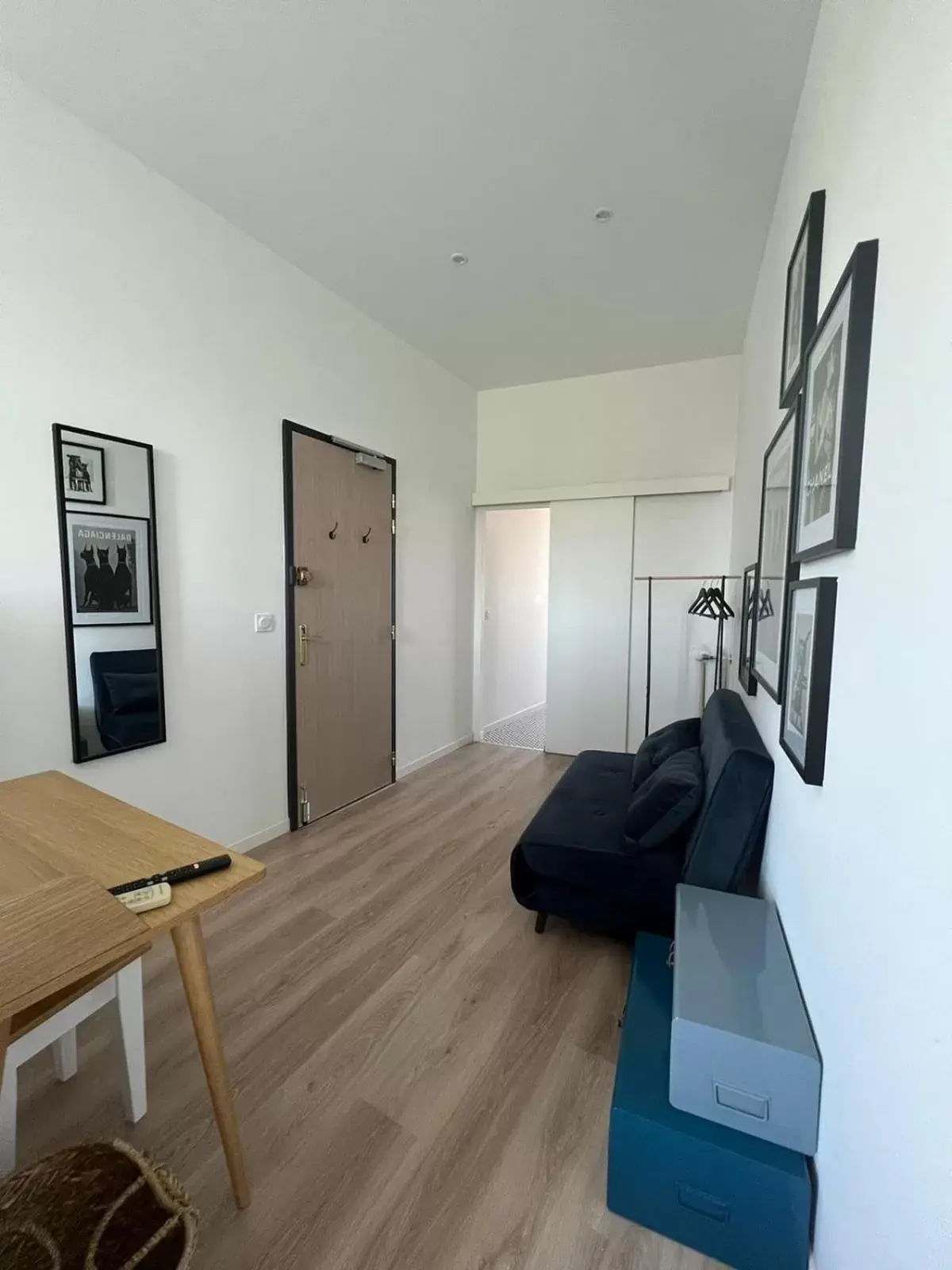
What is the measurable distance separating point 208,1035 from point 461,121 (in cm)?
282

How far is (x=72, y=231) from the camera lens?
1.97m

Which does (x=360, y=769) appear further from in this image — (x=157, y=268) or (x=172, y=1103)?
(x=157, y=268)

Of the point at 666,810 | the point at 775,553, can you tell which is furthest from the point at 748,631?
the point at 666,810

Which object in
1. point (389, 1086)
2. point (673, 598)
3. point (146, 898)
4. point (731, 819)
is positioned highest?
point (673, 598)

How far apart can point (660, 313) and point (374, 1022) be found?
377 centimetres

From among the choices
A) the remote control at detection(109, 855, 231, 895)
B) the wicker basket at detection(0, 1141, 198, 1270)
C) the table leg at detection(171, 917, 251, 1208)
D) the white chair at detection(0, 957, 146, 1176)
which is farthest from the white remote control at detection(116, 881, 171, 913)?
the white chair at detection(0, 957, 146, 1176)

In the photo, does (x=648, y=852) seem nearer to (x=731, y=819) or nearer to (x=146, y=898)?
(x=731, y=819)

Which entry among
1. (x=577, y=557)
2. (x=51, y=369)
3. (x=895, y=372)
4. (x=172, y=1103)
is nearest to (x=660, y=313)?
(x=577, y=557)

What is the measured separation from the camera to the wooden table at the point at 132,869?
3.10ft

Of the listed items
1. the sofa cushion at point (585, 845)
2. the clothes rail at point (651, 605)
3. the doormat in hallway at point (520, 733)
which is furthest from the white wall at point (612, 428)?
the sofa cushion at point (585, 845)

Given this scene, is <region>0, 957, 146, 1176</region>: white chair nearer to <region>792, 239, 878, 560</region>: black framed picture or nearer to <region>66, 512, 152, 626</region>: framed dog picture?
<region>66, 512, 152, 626</region>: framed dog picture

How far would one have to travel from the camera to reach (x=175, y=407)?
92.0 inches

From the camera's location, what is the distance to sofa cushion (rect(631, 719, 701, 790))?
2.46 m

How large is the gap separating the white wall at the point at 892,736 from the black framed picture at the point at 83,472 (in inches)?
94.2
